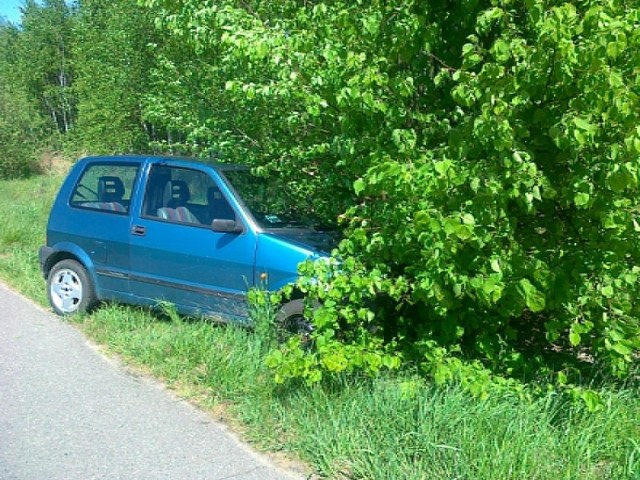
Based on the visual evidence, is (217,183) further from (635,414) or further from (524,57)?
(635,414)

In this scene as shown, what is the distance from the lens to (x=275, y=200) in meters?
6.08

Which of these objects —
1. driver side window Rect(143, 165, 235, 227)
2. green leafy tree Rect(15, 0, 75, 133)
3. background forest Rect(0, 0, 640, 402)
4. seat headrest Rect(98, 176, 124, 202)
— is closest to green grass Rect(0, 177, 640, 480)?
background forest Rect(0, 0, 640, 402)

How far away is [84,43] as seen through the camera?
806 inches

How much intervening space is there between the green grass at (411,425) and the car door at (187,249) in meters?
0.70

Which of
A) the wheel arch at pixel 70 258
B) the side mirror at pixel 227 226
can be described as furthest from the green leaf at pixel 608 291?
the wheel arch at pixel 70 258

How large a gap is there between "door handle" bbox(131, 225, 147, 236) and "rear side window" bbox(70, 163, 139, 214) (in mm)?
263

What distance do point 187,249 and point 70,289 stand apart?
1.96 m

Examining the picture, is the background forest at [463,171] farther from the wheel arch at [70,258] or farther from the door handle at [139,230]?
the wheel arch at [70,258]

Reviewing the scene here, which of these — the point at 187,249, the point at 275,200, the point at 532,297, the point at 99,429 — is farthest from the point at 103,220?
the point at 532,297

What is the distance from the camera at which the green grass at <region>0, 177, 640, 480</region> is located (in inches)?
137

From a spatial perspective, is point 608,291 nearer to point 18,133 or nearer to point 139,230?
point 139,230

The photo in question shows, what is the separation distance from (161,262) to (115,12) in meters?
11.5

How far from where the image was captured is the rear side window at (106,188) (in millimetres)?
6784

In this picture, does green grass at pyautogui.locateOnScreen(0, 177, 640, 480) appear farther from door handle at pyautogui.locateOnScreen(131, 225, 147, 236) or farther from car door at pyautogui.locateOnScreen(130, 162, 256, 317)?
door handle at pyautogui.locateOnScreen(131, 225, 147, 236)
